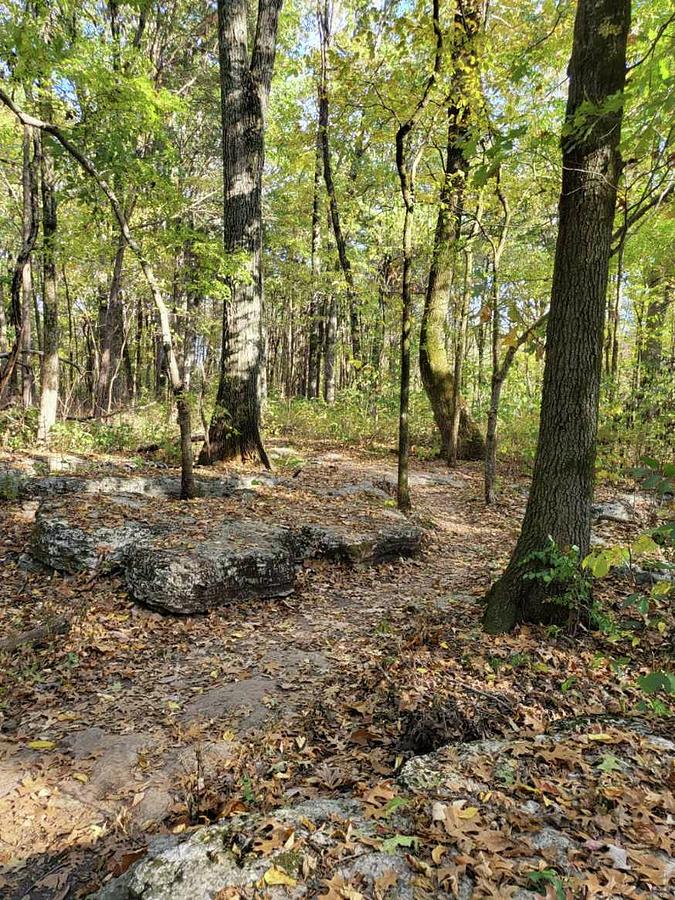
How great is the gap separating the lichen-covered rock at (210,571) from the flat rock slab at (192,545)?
0.01 meters

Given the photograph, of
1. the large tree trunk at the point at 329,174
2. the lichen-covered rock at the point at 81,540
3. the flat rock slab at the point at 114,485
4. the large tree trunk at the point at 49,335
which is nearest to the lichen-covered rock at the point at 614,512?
the flat rock slab at the point at 114,485

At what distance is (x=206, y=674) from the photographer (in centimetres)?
433

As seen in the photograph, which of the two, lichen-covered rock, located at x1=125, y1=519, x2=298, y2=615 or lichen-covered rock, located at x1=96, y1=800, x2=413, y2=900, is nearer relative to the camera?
lichen-covered rock, located at x1=96, y1=800, x2=413, y2=900

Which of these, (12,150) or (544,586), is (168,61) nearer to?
(12,150)

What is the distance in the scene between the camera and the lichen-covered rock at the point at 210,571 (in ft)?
16.9

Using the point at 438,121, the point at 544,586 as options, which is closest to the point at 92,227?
the point at 438,121

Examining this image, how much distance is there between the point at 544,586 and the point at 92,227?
8831 millimetres

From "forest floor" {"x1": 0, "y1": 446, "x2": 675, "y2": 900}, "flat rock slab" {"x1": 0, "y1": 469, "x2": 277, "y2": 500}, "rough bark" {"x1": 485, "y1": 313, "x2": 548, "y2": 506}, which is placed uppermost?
"rough bark" {"x1": 485, "y1": 313, "x2": 548, "y2": 506}

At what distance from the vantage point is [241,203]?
28.3ft

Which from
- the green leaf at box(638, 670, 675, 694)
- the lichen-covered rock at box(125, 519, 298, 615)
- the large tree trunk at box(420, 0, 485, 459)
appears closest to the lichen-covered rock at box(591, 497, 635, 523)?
the large tree trunk at box(420, 0, 485, 459)

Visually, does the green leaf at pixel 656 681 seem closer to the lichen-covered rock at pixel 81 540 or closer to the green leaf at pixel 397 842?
the green leaf at pixel 397 842

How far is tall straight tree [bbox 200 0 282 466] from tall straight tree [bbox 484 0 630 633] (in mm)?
5471

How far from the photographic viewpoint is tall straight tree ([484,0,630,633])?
3951 millimetres

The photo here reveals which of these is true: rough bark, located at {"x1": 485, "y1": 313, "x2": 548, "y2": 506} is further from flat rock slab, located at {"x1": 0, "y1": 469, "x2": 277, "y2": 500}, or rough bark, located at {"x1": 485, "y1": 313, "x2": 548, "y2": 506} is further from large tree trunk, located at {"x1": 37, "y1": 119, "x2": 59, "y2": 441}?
large tree trunk, located at {"x1": 37, "y1": 119, "x2": 59, "y2": 441}
